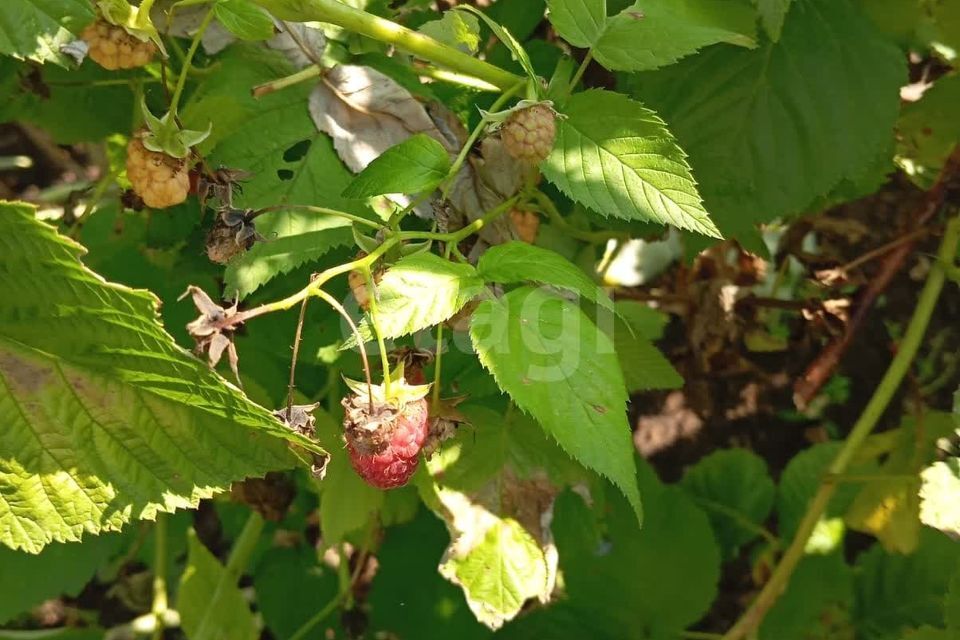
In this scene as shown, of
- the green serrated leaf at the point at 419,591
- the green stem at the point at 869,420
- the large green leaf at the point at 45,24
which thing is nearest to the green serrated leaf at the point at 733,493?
the green stem at the point at 869,420

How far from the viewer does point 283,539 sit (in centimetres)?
156

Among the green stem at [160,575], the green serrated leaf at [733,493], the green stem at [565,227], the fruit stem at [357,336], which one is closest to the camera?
the fruit stem at [357,336]

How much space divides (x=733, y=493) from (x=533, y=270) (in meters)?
1.10

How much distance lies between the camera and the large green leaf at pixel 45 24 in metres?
0.80

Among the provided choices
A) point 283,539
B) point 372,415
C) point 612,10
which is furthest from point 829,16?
point 283,539

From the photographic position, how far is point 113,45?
806 millimetres

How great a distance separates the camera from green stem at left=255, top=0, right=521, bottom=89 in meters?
0.75

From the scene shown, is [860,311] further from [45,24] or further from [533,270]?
[45,24]

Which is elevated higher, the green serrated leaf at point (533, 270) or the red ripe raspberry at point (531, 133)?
the red ripe raspberry at point (531, 133)

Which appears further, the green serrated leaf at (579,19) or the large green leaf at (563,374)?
the green serrated leaf at (579,19)

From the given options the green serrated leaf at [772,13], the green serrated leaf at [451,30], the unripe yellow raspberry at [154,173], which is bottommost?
the unripe yellow raspberry at [154,173]

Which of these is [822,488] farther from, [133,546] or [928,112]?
[133,546]

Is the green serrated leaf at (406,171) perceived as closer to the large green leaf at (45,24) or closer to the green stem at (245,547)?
the large green leaf at (45,24)

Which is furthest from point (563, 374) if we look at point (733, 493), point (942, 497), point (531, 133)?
point (733, 493)
